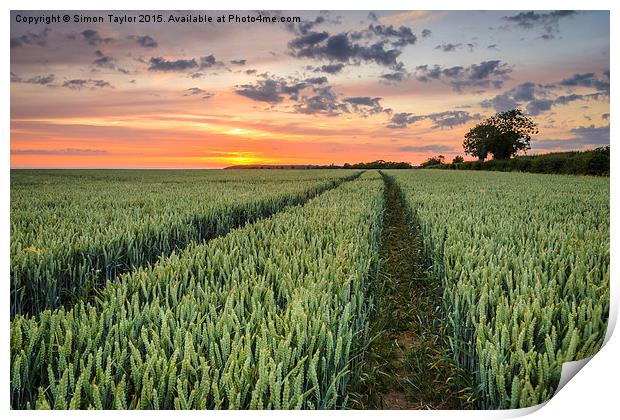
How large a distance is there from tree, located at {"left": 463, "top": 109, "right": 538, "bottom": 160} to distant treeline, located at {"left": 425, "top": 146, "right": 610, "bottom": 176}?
1.66 ft

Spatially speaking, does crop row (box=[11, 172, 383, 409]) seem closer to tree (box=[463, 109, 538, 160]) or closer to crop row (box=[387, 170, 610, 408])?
crop row (box=[387, 170, 610, 408])

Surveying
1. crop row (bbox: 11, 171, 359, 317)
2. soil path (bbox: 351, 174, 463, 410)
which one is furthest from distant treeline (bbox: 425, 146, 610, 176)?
crop row (bbox: 11, 171, 359, 317)

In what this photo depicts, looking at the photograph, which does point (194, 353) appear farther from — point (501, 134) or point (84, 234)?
point (501, 134)

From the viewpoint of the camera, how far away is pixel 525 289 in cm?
225

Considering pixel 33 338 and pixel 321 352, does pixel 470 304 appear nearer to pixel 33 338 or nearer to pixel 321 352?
pixel 321 352

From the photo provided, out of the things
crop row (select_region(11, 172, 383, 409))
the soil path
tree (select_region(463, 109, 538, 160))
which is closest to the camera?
crop row (select_region(11, 172, 383, 409))

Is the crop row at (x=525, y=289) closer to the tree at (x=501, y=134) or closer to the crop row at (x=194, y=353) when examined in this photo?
the crop row at (x=194, y=353)

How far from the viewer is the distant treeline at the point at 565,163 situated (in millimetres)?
3273

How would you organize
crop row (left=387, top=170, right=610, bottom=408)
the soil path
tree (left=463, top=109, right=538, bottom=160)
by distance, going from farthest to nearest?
tree (left=463, top=109, right=538, bottom=160), the soil path, crop row (left=387, top=170, right=610, bottom=408)

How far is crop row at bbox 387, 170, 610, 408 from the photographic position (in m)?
1.78

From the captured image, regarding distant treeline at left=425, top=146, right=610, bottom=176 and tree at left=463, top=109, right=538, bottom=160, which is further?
tree at left=463, top=109, right=538, bottom=160

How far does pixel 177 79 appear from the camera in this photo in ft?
9.70

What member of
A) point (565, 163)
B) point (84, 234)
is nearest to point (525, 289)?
point (84, 234)
